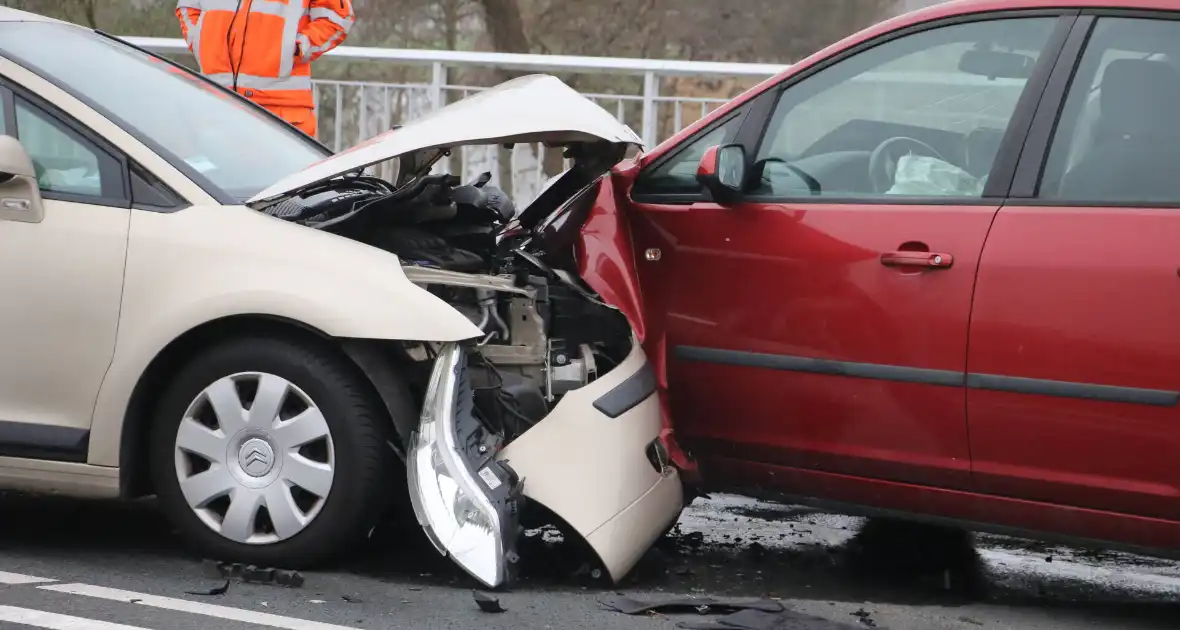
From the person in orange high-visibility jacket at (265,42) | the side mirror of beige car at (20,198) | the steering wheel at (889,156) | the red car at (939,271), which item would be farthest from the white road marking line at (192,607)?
the person in orange high-visibility jacket at (265,42)

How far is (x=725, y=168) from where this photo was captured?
416cm

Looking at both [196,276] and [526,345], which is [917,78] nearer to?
[526,345]

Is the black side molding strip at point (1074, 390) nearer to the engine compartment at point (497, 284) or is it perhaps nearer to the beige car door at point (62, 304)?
the engine compartment at point (497, 284)

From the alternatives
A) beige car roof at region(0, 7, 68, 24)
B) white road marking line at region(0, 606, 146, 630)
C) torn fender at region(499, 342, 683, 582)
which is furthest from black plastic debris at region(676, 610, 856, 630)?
beige car roof at region(0, 7, 68, 24)

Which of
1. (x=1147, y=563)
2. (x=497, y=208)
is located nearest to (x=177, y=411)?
(x=497, y=208)

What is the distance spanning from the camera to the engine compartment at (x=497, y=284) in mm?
4176

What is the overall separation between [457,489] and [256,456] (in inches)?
22.6

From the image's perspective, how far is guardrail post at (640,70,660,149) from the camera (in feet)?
29.5

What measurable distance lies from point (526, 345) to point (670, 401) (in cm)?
46

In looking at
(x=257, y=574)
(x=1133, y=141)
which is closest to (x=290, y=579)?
(x=257, y=574)

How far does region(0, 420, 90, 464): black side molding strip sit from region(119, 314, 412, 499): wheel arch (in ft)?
0.38

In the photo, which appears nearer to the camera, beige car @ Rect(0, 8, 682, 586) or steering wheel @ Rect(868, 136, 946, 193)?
beige car @ Rect(0, 8, 682, 586)

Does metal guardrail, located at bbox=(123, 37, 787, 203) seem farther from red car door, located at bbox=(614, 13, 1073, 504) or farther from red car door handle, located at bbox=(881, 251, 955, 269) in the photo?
red car door handle, located at bbox=(881, 251, 955, 269)

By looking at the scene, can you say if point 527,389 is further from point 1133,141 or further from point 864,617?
point 1133,141
